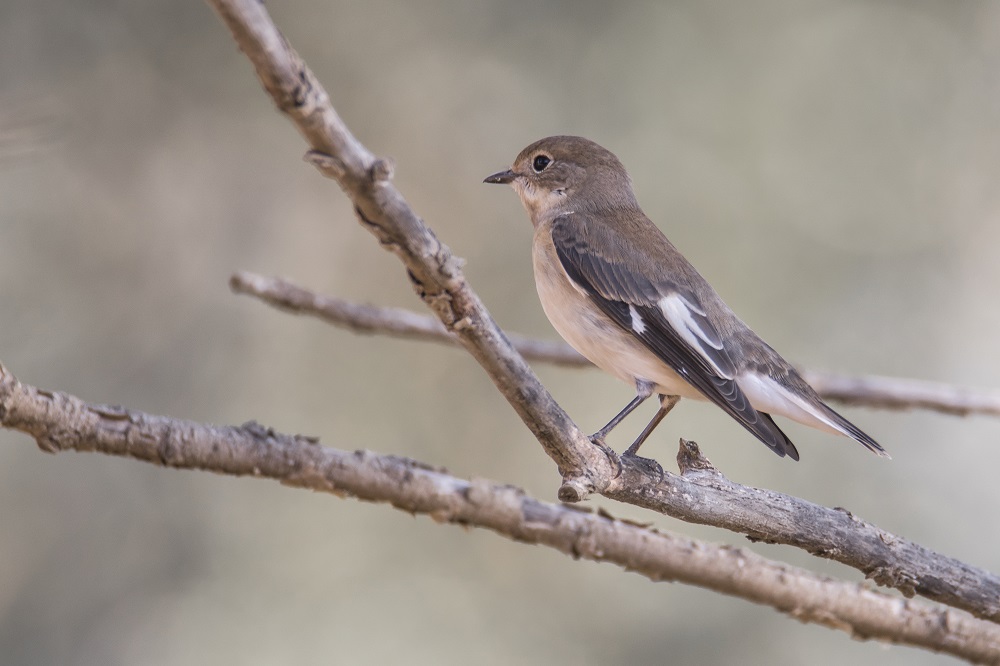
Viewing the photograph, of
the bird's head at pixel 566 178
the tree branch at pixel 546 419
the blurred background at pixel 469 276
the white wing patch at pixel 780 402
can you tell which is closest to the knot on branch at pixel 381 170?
the tree branch at pixel 546 419

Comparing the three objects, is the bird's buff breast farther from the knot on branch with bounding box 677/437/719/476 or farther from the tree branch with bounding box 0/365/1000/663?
the tree branch with bounding box 0/365/1000/663

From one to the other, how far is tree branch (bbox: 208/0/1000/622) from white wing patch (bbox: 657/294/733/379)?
2.31ft

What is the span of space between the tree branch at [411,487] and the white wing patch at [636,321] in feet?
4.77

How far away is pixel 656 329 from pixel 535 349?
1.12 m

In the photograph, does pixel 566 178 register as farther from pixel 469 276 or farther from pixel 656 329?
pixel 469 276

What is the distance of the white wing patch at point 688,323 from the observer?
12.0 ft

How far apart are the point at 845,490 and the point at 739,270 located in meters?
1.61

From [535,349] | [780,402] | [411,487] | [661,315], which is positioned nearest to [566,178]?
[535,349]

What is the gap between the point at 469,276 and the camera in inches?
261

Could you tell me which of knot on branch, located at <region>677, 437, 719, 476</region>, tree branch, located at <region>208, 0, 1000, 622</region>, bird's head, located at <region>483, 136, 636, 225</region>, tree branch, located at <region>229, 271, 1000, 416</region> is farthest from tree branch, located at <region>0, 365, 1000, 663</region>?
bird's head, located at <region>483, 136, 636, 225</region>

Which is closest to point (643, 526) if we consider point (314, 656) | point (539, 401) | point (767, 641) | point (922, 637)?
point (539, 401)

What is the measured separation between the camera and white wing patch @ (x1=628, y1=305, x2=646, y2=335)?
3.62 meters

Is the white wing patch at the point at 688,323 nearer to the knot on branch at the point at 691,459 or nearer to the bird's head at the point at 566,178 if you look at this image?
the knot on branch at the point at 691,459

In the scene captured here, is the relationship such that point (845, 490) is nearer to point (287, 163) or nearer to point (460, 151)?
point (460, 151)
